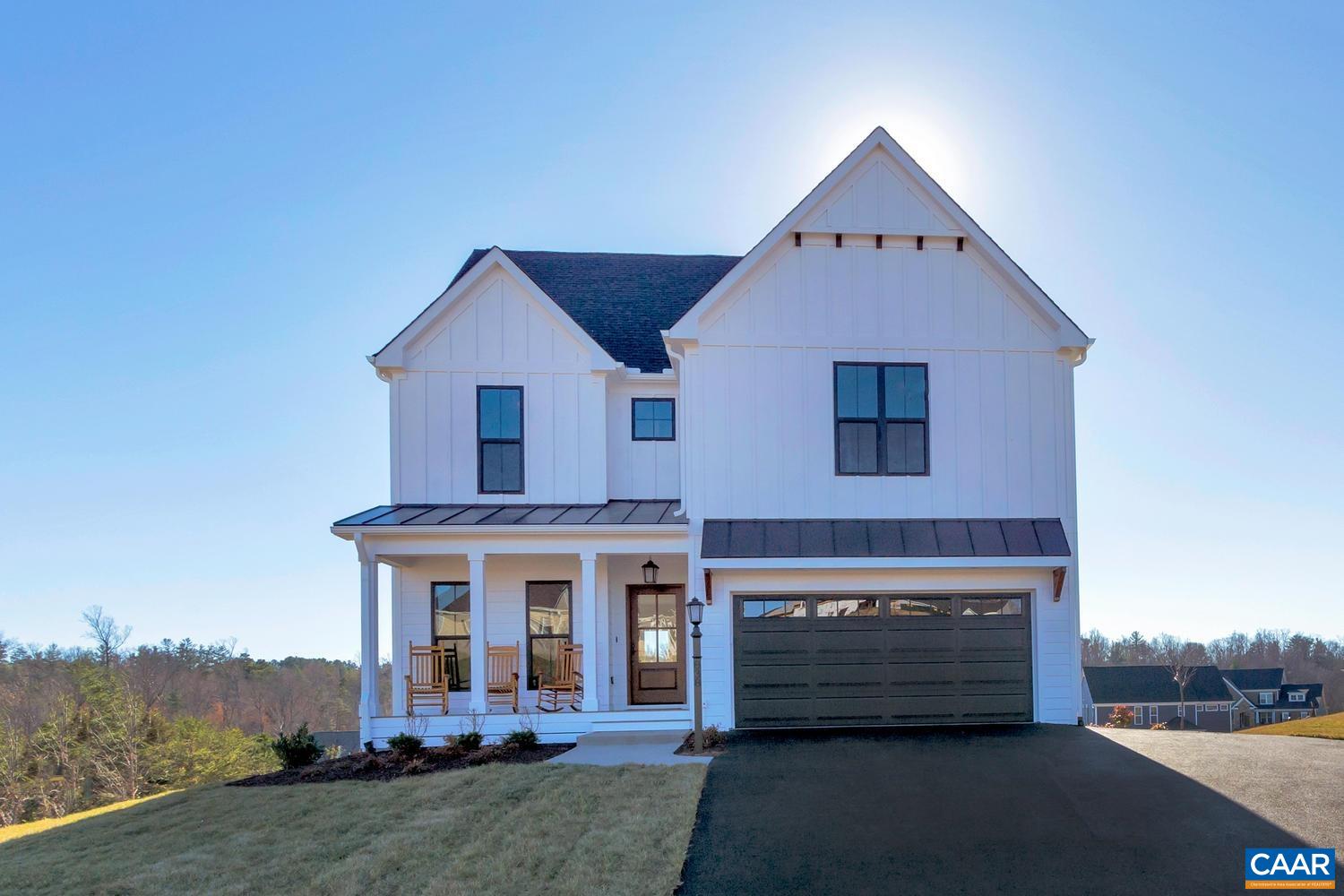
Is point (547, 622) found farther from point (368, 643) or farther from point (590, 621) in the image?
point (368, 643)

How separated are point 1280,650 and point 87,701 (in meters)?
81.2

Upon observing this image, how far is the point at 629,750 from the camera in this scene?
12.1 metres

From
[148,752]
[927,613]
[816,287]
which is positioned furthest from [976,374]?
[148,752]

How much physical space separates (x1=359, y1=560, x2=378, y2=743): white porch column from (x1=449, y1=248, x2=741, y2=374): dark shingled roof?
5.62 metres

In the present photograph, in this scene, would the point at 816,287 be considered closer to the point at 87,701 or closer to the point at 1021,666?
the point at 1021,666

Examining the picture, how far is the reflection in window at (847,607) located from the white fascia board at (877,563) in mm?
560

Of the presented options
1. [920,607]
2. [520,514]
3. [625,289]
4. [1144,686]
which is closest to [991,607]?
[920,607]

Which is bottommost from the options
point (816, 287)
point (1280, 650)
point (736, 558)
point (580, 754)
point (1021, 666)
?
point (1280, 650)

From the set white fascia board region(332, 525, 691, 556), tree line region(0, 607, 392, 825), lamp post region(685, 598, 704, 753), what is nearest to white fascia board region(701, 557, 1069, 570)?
lamp post region(685, 598, 704, 753)

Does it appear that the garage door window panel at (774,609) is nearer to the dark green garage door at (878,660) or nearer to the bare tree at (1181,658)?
the dark green garage door at (878,660)

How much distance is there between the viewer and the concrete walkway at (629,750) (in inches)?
436

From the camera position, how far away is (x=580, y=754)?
473 inches

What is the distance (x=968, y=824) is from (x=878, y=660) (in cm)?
525

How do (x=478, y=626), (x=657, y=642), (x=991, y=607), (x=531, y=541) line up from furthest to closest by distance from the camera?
(x=657, y=642) → (x=531, y=541) → (x=478, y=626) → (x=991, y=607)
